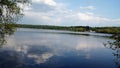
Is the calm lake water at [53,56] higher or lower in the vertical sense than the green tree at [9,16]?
lower

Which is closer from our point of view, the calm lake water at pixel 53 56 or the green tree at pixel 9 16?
the green tree at pixel 9 16

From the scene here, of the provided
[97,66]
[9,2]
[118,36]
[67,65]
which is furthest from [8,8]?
[97,66]

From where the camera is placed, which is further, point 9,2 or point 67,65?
point 67,65

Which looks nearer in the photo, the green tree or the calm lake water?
the green tree

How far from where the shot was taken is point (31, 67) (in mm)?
23312

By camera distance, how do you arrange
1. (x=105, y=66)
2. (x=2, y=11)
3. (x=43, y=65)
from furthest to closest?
1. (x=105, y=66)
2. (x=43, y=65)
3. (x=2, y=11)

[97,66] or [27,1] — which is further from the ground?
[27,1]

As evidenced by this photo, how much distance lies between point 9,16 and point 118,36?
333 inches

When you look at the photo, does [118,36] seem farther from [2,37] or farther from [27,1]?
[2,37]

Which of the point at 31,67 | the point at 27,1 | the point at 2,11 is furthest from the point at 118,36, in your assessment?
the point at 31,67

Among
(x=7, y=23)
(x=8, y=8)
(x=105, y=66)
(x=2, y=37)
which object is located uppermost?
(x=8, y=8)

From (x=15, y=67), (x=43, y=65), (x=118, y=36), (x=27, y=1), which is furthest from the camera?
(x=43, y=65)

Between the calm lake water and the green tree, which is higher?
the green tree

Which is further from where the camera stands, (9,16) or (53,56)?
(53,56)
